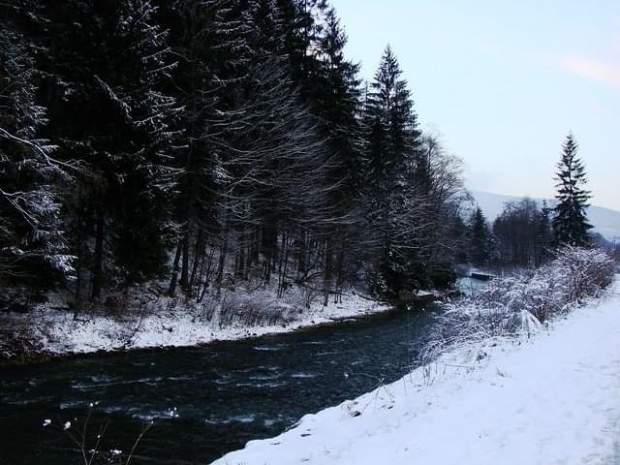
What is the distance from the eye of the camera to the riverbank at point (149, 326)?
13.3 metres

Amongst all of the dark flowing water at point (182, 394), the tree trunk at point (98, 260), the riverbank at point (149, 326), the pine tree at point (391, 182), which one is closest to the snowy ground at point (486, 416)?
the dark flowing water at point (182, 394)

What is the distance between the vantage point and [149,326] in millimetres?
16688

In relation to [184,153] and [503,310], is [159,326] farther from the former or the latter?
[503,310]

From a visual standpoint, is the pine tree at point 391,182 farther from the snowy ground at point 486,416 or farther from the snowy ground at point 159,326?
the snowy ground at point 486,416

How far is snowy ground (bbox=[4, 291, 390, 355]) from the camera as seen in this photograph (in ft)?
46.1

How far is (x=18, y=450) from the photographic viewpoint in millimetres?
7324

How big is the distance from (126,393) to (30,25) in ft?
47.7

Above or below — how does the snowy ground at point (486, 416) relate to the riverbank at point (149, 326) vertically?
above

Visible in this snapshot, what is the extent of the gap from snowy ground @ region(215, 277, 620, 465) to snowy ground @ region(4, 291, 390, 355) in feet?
29.9

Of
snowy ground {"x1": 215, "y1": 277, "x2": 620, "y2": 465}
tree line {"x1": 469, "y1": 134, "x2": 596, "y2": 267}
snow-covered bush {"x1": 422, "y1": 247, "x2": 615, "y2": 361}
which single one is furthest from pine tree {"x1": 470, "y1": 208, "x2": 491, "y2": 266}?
snowy ground {"x1": 215, "y1": 277, "x2": 620, "y2": 465}

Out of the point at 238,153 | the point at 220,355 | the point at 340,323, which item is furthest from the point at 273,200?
the point at 220,355

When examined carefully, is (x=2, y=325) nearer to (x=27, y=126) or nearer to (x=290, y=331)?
(x=27, y=126)

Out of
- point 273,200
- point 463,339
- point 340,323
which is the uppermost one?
A: point 273,200

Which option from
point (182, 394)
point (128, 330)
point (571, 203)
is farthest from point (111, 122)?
point (571, 203)
